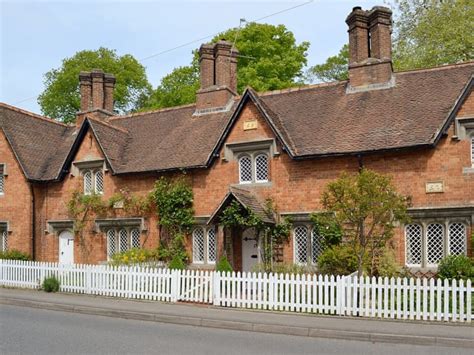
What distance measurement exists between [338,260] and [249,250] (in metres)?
4.30

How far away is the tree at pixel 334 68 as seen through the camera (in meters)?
47.9

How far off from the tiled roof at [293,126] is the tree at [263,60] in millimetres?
12361

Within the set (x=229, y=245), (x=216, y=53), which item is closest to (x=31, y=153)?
(x=216, y=53)

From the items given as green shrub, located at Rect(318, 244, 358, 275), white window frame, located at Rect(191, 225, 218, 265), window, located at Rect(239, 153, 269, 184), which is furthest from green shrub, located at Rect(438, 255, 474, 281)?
white window frame, located at Rect(191, 225, 218, 265)

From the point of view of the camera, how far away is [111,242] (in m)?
23.4

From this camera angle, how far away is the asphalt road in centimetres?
946

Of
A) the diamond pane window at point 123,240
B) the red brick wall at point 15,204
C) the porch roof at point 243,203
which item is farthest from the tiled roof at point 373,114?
the red brick wall at point 15,204

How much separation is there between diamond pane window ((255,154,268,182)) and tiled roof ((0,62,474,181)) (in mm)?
1351

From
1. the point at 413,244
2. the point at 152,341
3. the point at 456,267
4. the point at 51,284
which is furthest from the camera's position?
the point at 51,284

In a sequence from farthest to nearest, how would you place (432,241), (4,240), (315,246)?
1. (4,240)
2. (315,246)
3. (432,241)

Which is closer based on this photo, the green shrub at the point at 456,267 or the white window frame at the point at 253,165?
the green shrub at the point at 456,267

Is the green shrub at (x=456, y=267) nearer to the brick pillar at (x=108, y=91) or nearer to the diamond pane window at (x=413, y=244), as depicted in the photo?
the diamond pane window at (x=413, y=244)

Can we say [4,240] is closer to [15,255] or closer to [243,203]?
[15,255]

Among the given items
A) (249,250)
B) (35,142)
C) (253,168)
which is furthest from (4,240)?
(253,168)
